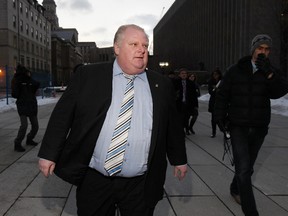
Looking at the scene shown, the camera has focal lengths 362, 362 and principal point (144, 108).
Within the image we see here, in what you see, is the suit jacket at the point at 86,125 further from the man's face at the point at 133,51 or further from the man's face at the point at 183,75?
the man's face at the point at 183,75

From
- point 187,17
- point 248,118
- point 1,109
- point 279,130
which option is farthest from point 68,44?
point 248,118

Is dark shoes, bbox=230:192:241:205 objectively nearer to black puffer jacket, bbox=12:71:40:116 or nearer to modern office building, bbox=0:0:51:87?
black puffer jacket, bbox=12:71:40:116

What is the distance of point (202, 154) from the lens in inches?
295

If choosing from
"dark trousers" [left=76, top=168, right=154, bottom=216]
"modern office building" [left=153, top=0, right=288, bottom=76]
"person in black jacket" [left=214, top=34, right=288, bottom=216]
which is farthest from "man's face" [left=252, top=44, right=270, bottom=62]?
"modern office building" [left=153, top=0, right=288, bottom=76]

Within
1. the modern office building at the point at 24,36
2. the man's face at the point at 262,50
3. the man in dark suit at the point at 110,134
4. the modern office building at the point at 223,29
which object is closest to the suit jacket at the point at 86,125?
the man in dark suit at the point at 110,134

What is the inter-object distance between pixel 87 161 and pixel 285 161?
5451 mm

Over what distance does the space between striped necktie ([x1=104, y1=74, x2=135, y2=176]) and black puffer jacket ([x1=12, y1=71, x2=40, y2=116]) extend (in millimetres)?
5814

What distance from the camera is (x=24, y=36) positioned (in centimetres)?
5894

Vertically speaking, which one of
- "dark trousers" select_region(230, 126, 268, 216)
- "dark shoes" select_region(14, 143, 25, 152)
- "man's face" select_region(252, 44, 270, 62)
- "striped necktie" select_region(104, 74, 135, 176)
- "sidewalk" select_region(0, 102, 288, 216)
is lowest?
"sidewalk" select_region(0, 102, 288, 216)

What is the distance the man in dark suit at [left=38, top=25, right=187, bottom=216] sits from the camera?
246 cm

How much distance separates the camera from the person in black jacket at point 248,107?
3787mm

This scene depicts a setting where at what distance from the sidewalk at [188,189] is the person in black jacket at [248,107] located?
1.88ft

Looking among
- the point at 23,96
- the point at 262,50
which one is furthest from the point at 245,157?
the point at 23,96

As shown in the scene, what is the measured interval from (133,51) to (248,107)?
1.84 metres
